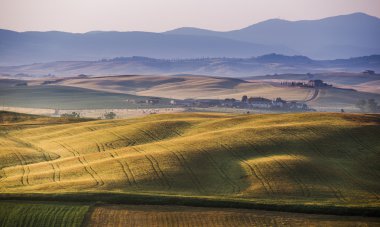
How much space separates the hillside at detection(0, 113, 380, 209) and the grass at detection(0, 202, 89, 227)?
11.6 feet

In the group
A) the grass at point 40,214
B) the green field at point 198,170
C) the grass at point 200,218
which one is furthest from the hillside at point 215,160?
the grass at point 40,214

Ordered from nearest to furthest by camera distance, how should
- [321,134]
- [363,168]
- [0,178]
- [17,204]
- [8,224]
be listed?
[8,224] → [17,204] → [0,178] → [363,168] → [321,134]

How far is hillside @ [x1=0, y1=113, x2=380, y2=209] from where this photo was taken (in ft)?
181

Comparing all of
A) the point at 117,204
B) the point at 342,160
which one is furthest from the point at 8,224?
the point at 342,160

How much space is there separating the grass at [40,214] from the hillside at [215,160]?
11.6ft

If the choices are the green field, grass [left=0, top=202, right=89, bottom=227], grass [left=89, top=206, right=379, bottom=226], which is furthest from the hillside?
grass [left=0, top=202, right=89, bottom=227]

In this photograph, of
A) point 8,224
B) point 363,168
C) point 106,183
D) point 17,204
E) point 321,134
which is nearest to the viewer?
point 8,224

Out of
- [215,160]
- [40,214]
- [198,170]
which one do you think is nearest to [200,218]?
[40,214]

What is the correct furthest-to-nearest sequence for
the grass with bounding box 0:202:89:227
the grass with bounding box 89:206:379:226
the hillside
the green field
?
1. the hillside
2. the green field
3. the grass with bounding box 89:206:379:226
4. the grass with bounding box 0:202:89:227

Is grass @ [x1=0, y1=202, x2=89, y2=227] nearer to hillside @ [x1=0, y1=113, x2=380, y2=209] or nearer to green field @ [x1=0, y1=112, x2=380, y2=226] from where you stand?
green field @ [x1=0, y1=112, x2=380, y2=226]

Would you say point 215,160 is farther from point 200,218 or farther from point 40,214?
point 40,214

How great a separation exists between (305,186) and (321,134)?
1964 centimetres

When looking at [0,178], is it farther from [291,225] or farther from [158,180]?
[291,225]

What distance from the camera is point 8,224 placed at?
142 ft
